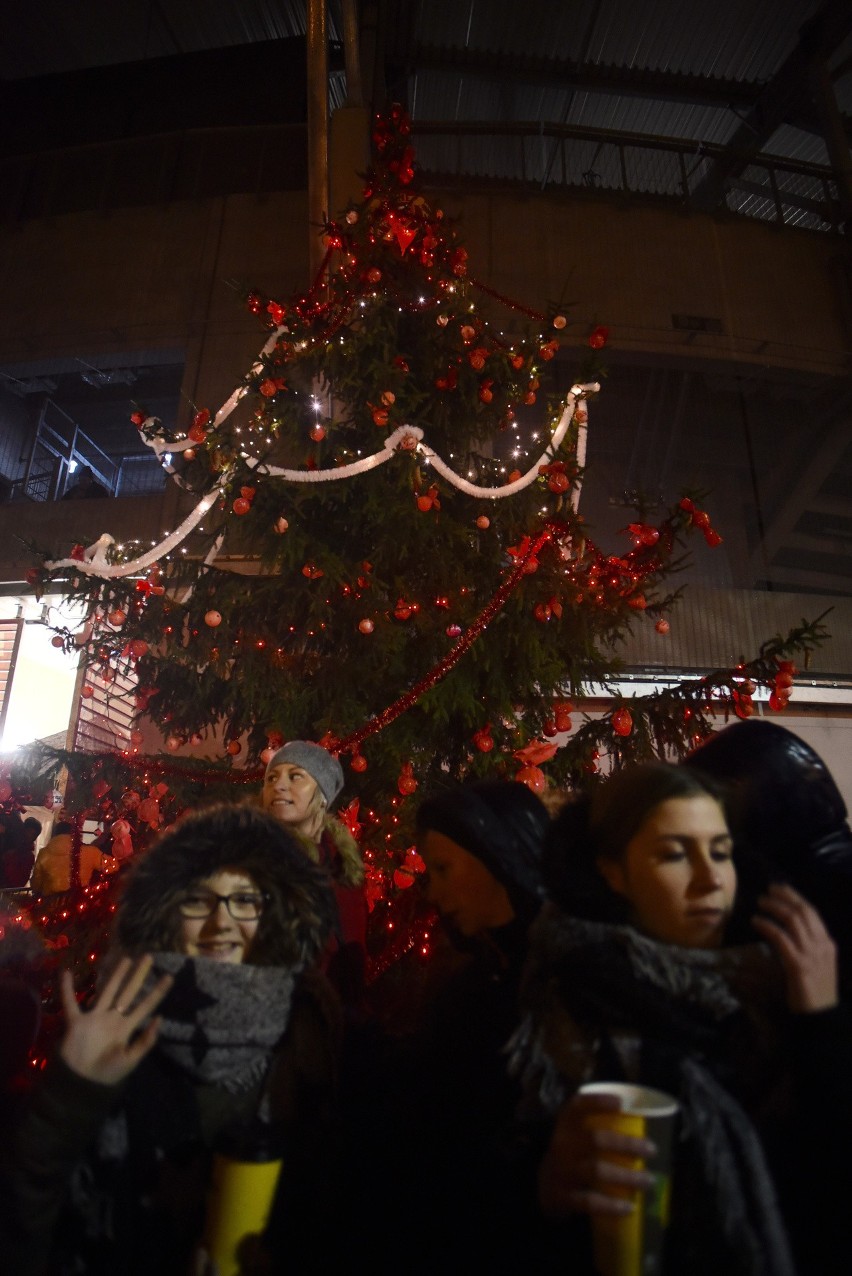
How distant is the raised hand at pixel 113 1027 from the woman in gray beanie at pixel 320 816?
1.26 m

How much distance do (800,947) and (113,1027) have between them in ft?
3.61

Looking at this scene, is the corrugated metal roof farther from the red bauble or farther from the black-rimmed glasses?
the black-rimmed glasses

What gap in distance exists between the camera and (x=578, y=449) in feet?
15.8

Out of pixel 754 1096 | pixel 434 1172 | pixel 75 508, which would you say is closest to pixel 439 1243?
pixel 434 1172

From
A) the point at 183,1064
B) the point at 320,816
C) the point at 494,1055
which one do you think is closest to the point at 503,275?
the point at 320,816

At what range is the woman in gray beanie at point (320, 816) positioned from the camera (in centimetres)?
256

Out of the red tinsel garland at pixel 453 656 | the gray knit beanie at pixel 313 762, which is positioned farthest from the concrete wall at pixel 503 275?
the gray knit beanie at pixel 313 762

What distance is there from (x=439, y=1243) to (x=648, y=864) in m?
Answer: 0.79

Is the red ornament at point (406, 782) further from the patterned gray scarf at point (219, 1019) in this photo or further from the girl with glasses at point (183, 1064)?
the patterned gray scarf at point (219, 1019)

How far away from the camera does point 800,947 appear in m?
1.02

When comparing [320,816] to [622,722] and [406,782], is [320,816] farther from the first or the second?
[622,722]

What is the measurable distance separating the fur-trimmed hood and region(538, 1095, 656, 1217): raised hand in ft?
2.17

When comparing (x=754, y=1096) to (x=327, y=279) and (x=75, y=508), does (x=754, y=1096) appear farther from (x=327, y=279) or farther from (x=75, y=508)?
(x=75, y=508)

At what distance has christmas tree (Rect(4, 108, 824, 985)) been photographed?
399 cm
